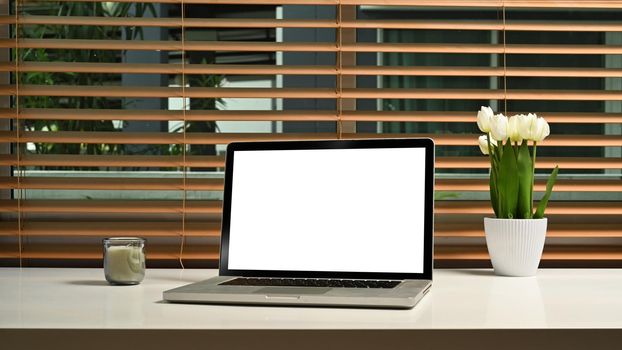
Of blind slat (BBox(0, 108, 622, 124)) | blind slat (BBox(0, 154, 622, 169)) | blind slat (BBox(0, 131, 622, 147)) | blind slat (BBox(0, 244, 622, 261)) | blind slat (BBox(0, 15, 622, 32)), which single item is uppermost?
blind slat (BBox(0, 15, 622, 32))

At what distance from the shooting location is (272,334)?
3.83ft

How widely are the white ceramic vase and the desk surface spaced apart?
1.4 inches

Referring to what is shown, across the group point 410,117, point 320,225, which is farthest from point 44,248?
point 410,117

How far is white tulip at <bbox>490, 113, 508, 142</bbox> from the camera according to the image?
1.74 metres

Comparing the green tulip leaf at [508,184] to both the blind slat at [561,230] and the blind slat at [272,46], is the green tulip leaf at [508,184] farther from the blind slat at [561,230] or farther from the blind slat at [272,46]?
the blind slat at [272,46]

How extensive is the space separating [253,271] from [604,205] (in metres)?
0.89

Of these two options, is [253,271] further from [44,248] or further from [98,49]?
[98,49]

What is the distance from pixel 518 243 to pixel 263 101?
0.73 m

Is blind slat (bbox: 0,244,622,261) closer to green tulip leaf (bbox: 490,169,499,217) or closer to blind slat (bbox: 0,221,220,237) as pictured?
blind slat (bbox: 0,221,220,237)

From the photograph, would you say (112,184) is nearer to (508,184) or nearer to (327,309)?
(327,309)

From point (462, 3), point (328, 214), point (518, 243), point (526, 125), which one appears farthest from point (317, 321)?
point (462, 3)

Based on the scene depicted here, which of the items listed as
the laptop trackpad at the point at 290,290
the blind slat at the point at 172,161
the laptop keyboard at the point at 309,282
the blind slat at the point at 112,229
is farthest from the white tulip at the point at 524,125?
the blind slat at the point at 112,229

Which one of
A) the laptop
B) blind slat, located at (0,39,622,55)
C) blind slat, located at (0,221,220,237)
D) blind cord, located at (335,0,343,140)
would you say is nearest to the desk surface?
the laptop

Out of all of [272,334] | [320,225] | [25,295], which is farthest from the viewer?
[320,225]
